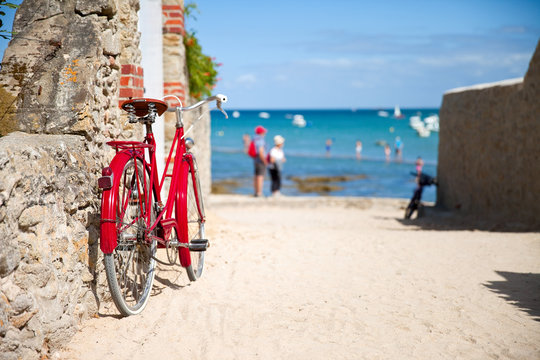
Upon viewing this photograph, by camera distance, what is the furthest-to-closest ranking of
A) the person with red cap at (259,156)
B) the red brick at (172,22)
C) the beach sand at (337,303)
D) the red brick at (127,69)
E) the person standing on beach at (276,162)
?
the person standing on beach at (276,162), the person with red cap at (259,156), the red brick at (172,22), the red brick at (127,69), the beach sand at (337,303)

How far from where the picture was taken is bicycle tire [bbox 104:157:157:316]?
10.4 feet

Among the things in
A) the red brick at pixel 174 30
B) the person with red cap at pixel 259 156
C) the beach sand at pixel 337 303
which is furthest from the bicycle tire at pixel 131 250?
the person with red cap at pixel 259 156

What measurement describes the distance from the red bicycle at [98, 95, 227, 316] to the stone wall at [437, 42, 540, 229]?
17.2 feet

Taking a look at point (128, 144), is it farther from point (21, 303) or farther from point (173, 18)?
point (173, 18)

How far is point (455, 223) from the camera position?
9.12 meters

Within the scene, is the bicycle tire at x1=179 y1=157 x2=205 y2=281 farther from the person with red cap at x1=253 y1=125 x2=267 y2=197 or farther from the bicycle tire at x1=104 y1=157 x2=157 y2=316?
the person with red cap at x1=253 y1=125 x2=267 y2=197

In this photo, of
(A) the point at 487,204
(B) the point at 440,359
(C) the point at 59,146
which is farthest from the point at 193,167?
(A) the point at 487,204

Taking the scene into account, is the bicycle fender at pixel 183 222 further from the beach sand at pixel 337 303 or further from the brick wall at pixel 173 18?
the brick wall at pixel 173 18

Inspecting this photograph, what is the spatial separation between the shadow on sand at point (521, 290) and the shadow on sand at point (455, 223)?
2.68 meters

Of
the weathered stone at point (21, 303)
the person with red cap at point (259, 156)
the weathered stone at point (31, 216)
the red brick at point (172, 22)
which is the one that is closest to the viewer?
the weathered stone at point (21, 303)

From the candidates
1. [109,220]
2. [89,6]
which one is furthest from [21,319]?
[89,6]

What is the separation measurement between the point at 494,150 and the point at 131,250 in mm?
6983

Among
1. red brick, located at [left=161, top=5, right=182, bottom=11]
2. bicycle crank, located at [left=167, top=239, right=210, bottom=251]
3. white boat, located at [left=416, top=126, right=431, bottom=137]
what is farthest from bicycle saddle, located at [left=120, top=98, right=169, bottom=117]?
white boat, located at [left=416, top=126, right=431, bottom=137]

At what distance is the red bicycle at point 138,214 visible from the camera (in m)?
3.01
